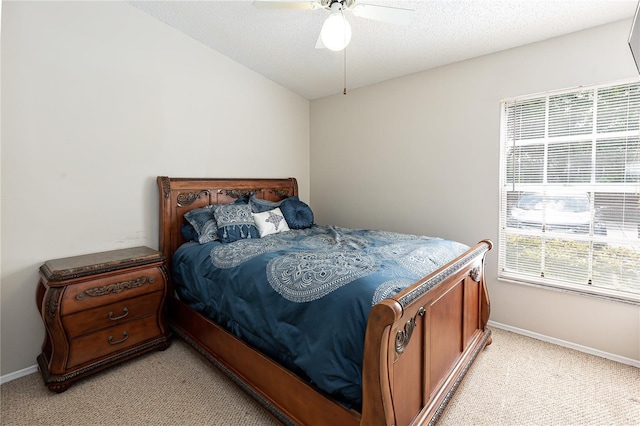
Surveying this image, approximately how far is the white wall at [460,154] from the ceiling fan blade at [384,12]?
135 cm

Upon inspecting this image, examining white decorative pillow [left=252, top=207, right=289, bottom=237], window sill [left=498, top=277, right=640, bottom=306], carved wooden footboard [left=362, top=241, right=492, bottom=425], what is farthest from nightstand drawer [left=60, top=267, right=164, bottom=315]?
window sill [left=498, top=277, right=640, bottom=306]

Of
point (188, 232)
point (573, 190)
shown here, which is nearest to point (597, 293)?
point (573, 190)

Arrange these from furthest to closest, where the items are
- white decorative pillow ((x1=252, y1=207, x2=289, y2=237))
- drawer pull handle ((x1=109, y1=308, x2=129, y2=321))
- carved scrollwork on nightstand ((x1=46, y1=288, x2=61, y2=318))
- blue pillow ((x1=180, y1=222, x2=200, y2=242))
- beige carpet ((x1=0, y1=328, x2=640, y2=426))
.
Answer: white decorative pillow ((x1=252, y1=207, x2=289, y2=237)) < blue pillow ((x1=180, y1=222, x2=200, y2=242)) < drawer pull handle ((x1=109, y1=308, x2=129, y2=321)) < carved scrollwork on nightstand ((x1=46, y1=288, x2=61, y2=318)) < beige carpet ((x1=0, y1=328, x2=640, y2=426))

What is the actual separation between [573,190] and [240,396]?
2.89 m

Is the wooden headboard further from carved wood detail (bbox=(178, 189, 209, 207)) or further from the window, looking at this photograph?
the window

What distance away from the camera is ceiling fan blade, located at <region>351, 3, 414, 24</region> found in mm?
1771

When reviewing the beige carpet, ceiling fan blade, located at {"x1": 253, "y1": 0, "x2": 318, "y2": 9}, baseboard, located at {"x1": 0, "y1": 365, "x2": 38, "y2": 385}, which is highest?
ceiling fan blade, located at {"x1": 253, "y1": 0, "x2": 318, "y2": 9}

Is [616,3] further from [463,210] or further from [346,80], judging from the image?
[346,80]

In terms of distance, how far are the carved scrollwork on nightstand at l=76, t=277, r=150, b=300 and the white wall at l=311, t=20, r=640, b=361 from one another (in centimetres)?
240

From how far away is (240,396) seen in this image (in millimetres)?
1860

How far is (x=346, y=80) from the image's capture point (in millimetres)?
3477

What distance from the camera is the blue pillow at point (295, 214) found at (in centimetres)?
321

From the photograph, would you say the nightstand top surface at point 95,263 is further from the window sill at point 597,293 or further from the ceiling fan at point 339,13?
the window sill at point 597,293

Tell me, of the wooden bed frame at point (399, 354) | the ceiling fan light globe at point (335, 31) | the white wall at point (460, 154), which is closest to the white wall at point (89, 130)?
the wooden bed frame at point (399, 354)
